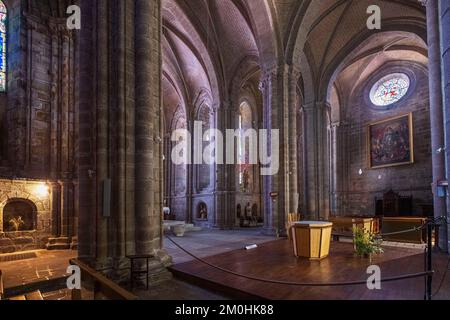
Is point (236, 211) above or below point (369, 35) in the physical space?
below

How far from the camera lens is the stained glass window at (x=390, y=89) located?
69.8 ft

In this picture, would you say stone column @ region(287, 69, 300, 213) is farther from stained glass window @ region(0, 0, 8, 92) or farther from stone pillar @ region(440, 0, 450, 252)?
stained glass window @ region(0, 0, 8, 92)

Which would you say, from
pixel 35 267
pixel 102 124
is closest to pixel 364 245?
pixel 102 124

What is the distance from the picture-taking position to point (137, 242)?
22.2 feet

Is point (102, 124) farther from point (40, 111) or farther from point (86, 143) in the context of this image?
point (40, 111)

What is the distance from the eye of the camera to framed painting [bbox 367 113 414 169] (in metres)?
20.5

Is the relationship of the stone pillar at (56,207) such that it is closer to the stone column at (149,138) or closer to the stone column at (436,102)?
the stone column at (149,138)

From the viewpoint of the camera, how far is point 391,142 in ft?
70.5

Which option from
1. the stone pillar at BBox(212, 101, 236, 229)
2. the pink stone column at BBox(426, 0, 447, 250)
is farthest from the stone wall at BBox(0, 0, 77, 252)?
the pink stone column at BBox(426, 0, 447, 250)

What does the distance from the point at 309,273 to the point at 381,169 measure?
60.3ft
